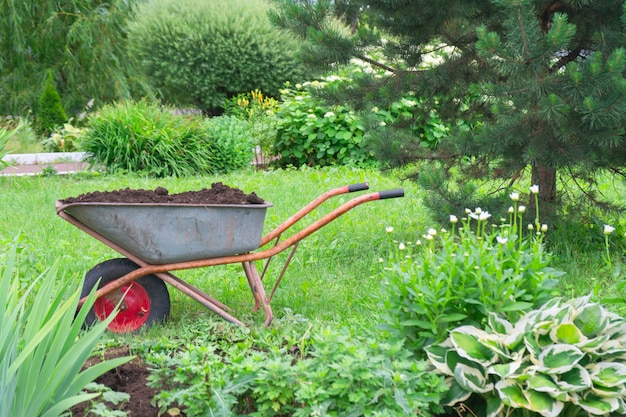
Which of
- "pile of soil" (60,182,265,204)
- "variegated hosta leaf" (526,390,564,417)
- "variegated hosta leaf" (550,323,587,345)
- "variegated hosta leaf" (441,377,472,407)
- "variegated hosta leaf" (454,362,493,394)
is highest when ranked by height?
"pile of soil" (60,182,265,204)

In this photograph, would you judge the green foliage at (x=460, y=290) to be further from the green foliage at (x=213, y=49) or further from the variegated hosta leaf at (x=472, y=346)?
the green foliage at (x=213, y=49)

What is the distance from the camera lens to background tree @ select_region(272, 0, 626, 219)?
380cm

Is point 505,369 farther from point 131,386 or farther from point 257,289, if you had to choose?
point 257,289

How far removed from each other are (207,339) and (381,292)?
0.89 m

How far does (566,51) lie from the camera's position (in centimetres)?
450

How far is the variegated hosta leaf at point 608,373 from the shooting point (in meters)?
2.33

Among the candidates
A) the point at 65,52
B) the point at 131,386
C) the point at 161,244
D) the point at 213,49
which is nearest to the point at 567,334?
the point at 131,386

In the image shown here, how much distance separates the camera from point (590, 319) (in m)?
2.51

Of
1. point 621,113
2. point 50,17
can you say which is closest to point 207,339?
point 621,113

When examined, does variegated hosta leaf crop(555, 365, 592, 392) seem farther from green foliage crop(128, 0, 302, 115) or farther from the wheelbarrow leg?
green foliage crop(128, 0, 302, 115)

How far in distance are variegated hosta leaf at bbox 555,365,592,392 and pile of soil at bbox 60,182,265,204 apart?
168cm

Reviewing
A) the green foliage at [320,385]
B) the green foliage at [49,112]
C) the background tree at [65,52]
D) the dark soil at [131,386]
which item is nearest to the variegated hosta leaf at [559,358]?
the green foliage at [320,385]

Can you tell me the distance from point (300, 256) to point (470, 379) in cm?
266

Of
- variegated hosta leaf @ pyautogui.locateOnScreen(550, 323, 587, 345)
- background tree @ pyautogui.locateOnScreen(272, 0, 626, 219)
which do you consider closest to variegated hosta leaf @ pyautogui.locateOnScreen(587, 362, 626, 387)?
variegated hosta leaf @ pyautogui.locateOnScreen(550, 323, 587, 345)
